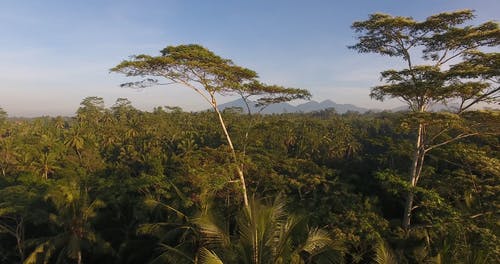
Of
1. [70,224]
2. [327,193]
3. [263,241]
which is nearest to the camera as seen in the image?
[263,241]

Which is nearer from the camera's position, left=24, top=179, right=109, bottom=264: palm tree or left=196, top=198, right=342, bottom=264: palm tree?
left=196, top=198, right=342, bottom=264: palm tree

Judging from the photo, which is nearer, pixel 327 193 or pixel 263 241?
pixel 263 241

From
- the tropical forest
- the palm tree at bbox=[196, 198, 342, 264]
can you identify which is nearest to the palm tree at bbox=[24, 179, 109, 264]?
the tropical forest

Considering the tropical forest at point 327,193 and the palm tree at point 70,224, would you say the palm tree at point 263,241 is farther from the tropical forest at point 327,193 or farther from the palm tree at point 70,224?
the palm tree at point 70,224

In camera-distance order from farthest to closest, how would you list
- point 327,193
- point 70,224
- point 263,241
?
point 327,193, point 70,224, point 263,241

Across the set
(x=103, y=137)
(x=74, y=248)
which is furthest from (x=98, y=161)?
(x=74, y=248)

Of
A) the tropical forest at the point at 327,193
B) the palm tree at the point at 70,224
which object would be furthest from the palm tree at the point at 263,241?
the palm tree at the point at 70,224

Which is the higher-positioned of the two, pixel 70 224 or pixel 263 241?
pixel 263 241

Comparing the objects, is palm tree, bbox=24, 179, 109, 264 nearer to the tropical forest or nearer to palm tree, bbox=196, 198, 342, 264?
the tropical forest

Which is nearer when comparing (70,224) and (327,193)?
(70,224)

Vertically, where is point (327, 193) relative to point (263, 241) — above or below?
below

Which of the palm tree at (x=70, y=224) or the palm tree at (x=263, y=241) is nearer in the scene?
the palm tree at (x=263, y=241)

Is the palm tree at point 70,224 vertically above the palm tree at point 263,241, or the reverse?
the palm tree at point 263,241
